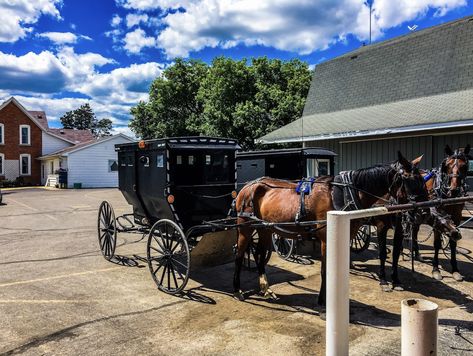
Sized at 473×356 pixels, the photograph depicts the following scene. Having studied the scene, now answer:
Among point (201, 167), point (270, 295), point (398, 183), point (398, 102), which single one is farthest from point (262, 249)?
point (398, 102)

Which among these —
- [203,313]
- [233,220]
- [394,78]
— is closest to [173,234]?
[233,220]

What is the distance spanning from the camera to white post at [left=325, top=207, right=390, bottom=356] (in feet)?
11.8

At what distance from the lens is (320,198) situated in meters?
6.31

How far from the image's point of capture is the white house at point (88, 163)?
39312mm

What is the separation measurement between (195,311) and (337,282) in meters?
3.04

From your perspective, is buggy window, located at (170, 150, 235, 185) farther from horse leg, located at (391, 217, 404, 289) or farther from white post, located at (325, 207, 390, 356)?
white post, located at (325, 207, 390, 356)

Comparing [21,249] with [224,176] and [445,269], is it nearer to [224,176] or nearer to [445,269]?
[224,176]

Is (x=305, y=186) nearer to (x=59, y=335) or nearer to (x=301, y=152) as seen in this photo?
(x=59, y=335)

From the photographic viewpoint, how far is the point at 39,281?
7781mm

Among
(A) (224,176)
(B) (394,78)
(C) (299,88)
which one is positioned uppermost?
(C) (299,88)

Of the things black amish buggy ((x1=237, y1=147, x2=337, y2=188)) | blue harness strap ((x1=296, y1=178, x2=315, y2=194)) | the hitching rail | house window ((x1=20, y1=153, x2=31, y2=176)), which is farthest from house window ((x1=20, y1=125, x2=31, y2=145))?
the hitching rail

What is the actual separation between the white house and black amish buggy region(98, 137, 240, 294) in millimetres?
32959

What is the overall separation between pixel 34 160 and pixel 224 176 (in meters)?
41.6

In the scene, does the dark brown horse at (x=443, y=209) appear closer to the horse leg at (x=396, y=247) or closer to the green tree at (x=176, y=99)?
the horse leg at (x=396, y=247)
